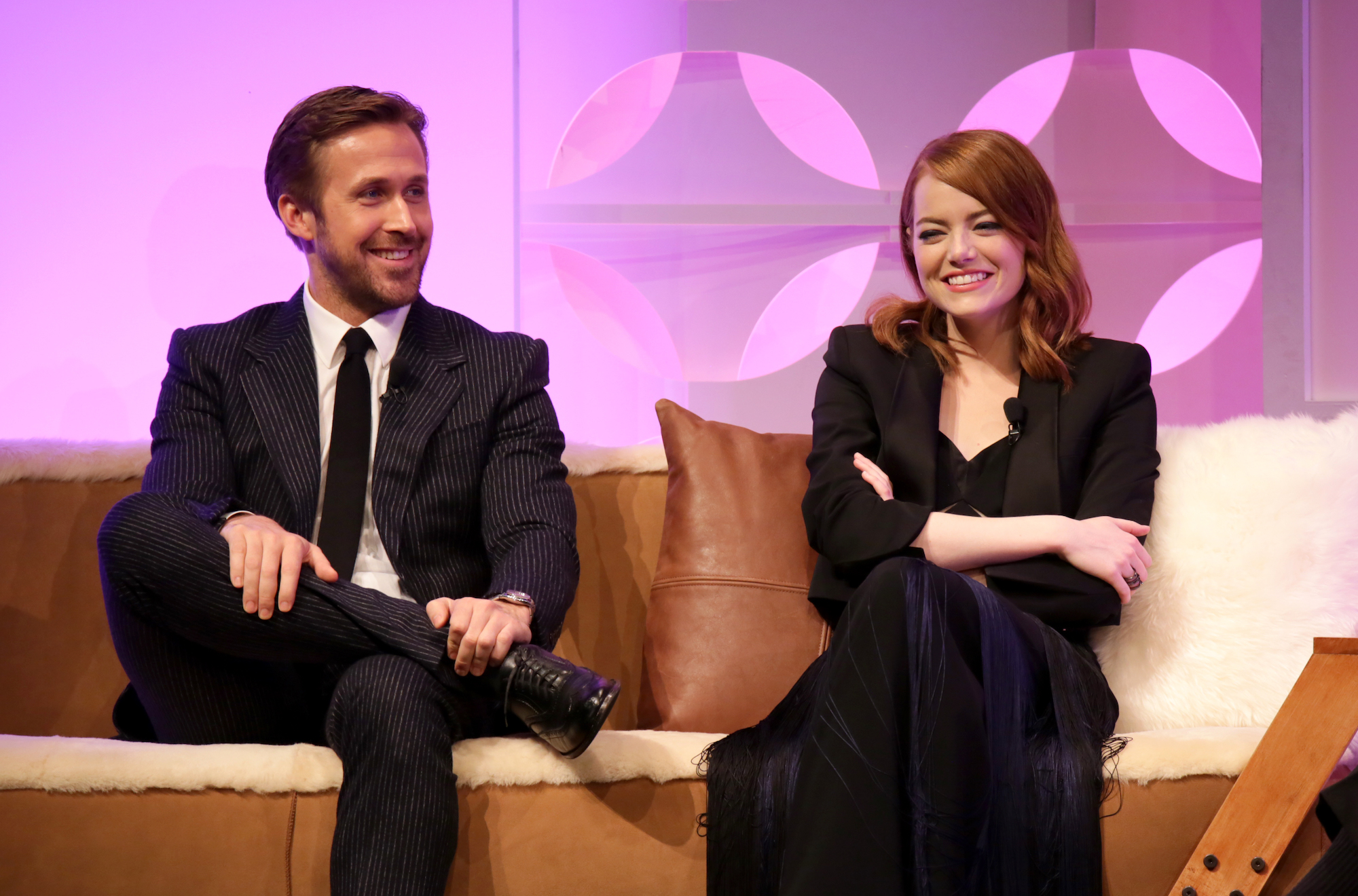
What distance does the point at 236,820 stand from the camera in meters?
1.37

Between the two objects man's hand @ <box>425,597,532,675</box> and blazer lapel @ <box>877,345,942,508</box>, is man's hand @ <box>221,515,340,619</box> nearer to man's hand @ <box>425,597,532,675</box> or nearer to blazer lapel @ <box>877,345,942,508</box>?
man's hand @ <box>425,597,532,675</box>

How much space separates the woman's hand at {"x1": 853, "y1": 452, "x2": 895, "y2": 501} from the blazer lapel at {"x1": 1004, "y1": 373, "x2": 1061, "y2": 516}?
21cm

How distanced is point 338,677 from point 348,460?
1.21 ft

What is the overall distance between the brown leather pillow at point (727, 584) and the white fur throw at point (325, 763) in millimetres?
335

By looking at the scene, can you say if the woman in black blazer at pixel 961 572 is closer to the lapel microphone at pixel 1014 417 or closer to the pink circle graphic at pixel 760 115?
the lapel microphone at pixel 1014 417

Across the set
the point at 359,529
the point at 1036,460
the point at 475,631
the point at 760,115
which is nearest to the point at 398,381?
the point at 359,529

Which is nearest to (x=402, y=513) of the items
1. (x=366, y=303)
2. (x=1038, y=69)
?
(x=366, y=303)

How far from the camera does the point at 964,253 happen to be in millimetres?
1938

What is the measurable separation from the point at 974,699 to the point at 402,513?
37.3 inches

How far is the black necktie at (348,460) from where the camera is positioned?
1.72 m

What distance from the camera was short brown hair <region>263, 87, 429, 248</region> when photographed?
1896mm

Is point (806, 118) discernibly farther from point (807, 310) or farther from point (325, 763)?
point (325, 763)

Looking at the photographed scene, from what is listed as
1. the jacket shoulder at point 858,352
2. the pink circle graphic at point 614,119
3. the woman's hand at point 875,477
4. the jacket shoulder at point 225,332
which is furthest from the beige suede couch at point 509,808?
the pink circle graphic at point 614,119

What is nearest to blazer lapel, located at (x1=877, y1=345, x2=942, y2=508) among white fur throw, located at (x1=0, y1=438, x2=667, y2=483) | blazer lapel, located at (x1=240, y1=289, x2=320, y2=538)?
white fur throw, located at (x1=0, y1=438, x2=667, y2=483)
